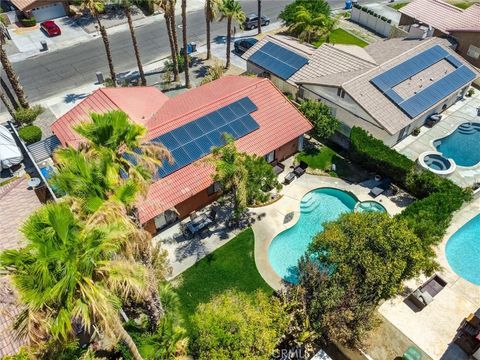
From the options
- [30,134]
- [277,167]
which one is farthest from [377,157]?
[30,134]

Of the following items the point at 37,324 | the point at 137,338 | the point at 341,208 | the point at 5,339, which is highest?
the point at 37,324

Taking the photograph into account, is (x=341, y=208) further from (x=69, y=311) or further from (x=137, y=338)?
(x=69, y=311)

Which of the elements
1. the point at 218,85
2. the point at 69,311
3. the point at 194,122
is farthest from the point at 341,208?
the point at 69,311

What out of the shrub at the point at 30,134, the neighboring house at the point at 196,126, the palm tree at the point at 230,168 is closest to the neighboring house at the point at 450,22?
the neighboring house at the point at 196,126

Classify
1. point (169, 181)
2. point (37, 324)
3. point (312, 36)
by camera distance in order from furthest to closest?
1. point (312, 36)
2. point (169, 181)
3. point (37, 324)

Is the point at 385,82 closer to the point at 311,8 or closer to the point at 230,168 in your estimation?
the point at 311,8

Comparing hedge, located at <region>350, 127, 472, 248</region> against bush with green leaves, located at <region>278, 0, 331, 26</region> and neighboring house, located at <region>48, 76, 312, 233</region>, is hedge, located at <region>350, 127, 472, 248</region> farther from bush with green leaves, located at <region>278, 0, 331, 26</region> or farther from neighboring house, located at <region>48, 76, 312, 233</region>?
bush with green leaves, located at <region>278, 0, 331, 26</region>
